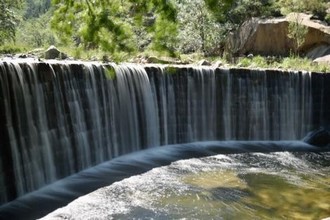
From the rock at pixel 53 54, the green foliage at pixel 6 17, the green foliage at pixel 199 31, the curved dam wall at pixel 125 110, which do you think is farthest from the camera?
the green foliage at pixel 199 31

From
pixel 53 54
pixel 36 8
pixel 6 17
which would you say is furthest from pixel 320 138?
pixel 36 8

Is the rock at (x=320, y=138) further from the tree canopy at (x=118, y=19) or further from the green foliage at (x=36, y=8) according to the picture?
the green foliage at (x=36, y=8)

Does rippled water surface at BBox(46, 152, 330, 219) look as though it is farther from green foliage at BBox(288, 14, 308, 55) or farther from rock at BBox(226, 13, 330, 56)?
rock at BBox(226, 13, 330, 56)

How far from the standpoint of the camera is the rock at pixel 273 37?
2688 cm

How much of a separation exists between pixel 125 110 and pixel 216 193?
4.43m

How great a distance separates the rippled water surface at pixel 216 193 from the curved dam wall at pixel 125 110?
1496 mm

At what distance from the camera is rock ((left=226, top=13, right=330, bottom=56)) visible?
2688cm

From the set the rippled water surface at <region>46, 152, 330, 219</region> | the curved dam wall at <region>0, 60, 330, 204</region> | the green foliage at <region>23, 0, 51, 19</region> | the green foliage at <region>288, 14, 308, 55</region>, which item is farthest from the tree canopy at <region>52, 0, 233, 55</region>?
the green foliage at <region>23, 0, 51, 19</region>

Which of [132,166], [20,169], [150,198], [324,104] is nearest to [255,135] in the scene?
[324,104]

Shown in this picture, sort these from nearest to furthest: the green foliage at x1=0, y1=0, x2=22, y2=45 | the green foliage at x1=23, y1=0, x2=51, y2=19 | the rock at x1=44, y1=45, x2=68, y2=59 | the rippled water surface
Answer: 1. the rippled water surface
2. the rock at x1=44, y1=45, x2=68, y2=59
3. the green foliage at x1=0, y1=0, x2=22, y2=45
4. the green foliage at x1=23, y1=0, x2=51, y2=19

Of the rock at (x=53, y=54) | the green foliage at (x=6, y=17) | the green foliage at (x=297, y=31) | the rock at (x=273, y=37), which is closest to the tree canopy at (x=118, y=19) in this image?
the rock at (x=53, y=54)

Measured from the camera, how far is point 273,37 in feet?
92.4

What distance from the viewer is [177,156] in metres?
14.5

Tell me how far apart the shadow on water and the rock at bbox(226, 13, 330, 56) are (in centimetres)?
1102
